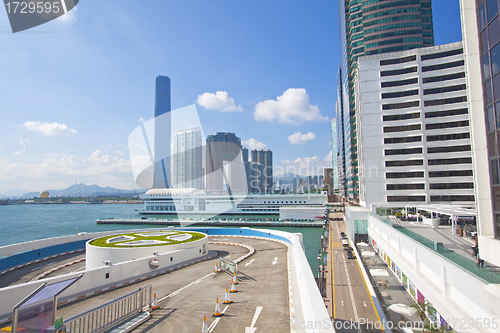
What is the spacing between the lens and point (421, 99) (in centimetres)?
4744

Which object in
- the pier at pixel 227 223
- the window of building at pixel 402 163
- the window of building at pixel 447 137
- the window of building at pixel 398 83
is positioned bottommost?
the pier at pixel 227 223

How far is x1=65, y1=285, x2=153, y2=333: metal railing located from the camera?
8094 mm

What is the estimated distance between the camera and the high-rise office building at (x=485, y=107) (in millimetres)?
10406

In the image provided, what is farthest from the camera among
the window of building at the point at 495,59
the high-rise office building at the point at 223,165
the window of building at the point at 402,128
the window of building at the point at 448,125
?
the high-rise office building at the point at 223,165

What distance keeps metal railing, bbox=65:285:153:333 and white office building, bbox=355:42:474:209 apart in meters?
46.5

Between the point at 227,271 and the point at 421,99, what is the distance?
46.9 metres

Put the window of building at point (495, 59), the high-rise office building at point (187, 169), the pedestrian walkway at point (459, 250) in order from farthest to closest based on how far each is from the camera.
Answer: the high-rise office building at point (187, 169)
the window of building at point (495, 59)
the pedestrian walkway at point (459, 250)

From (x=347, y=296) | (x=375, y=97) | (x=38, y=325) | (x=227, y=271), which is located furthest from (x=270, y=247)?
(x=375, y=97)

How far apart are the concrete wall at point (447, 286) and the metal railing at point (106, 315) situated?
1203 centimetres

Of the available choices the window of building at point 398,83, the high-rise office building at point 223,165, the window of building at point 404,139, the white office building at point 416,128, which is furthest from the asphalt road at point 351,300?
the high-rise office building at point 223,165

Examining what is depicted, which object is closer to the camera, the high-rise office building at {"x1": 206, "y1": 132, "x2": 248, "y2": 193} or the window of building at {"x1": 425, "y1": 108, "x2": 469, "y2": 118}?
the window of building at {"x1": 425, "y1": 108, "x2": 469, "y2": 118}

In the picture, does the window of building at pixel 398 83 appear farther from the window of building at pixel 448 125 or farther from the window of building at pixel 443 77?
the window of building at pixel 448 125

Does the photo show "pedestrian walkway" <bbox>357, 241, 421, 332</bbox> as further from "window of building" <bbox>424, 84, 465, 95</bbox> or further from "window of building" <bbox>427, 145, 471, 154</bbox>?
"window of building" <bbox>424, 84, 465, 95</bbox>

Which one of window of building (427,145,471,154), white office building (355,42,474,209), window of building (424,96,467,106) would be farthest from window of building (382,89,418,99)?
window of building (427,145,471,154)
